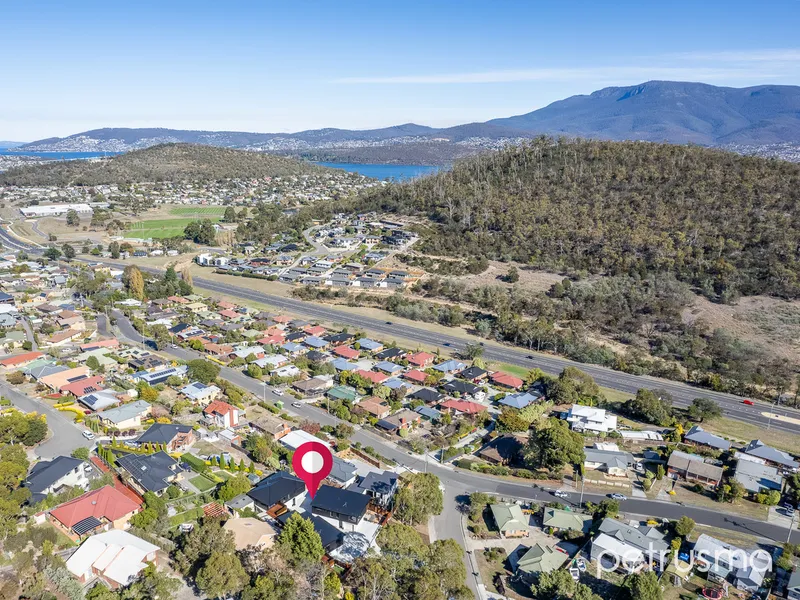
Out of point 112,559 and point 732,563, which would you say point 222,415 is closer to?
point 112,559

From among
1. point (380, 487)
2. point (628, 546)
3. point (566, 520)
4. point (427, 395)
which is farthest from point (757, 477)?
point (380, 487)

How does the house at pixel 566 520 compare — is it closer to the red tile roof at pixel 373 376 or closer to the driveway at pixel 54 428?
the red tile roof at pixel 373 376

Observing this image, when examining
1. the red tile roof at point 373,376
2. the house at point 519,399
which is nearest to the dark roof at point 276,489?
the red tile roof at point 373,376

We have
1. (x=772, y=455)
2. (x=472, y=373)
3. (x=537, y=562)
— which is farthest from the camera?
(x=472, y=373)

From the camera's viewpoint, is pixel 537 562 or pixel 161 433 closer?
pixel 537 562

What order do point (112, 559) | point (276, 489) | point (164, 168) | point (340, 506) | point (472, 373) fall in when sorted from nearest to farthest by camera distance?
point (112, 559) → point (340, 506) → point (276, 489) → point (472, 373) → point (164, 168)

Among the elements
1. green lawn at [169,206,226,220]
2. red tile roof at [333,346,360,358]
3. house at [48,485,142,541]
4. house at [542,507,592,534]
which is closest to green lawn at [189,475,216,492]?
house at [48,485,142,541]
